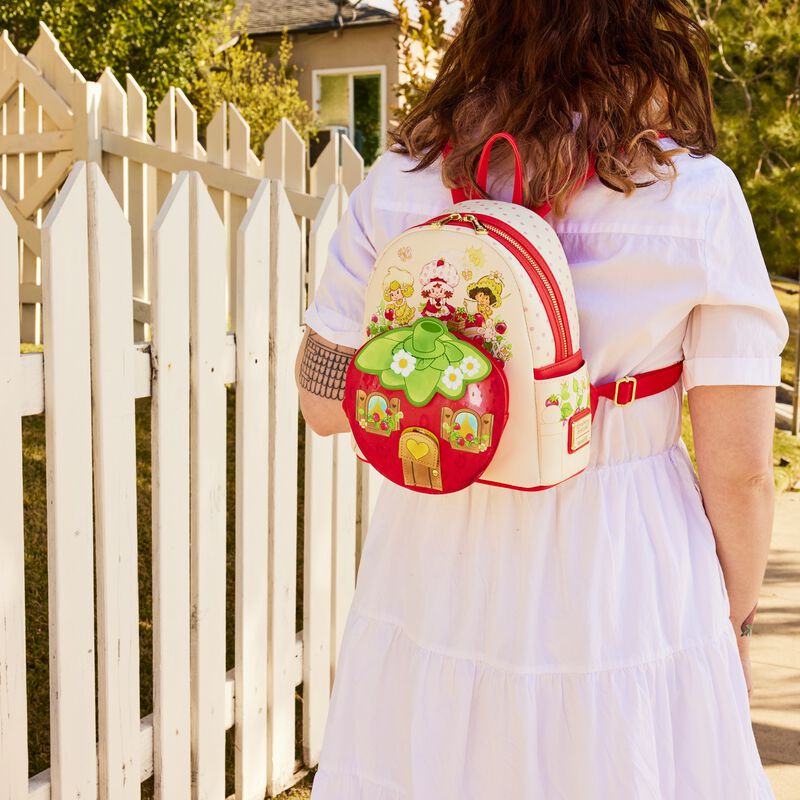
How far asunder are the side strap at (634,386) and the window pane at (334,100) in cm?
1953

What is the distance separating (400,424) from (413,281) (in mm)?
205

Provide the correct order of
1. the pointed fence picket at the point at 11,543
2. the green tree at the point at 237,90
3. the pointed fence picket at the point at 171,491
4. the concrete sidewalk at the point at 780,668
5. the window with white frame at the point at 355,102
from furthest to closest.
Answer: the window with white frame at the point at 355,102, the green tree at the point at 237,90, the concrete sidewalk at the point at 780,668, the pointed fence picket at the point at 171,491, the pointed fence picket at the point at 11,543

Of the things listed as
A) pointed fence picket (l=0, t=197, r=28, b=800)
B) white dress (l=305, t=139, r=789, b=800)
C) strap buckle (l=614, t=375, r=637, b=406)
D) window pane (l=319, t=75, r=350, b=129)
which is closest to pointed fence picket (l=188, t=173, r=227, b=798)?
pointed fence picket (l=0, t=197, r=28, b=800)

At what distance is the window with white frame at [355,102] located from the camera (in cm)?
1998

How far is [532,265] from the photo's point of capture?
4.45 ft

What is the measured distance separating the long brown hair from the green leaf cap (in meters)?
0.24

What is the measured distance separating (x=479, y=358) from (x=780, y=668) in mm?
Answer: 2825

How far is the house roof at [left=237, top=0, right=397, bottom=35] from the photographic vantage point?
64.1 ft

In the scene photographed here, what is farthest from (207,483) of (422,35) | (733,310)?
(422,35)

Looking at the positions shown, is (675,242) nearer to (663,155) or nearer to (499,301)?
(663,155)

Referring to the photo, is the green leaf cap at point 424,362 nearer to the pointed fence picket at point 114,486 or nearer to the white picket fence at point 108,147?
the pointed fence picket at point 114,486

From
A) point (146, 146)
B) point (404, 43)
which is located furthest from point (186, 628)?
point (146, 146)

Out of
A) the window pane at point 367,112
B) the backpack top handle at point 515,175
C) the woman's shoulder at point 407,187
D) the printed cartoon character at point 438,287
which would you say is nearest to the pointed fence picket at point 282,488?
the woman's shoulder at point 407,187

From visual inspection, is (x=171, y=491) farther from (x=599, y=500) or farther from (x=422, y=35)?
(x=422, y=35)
